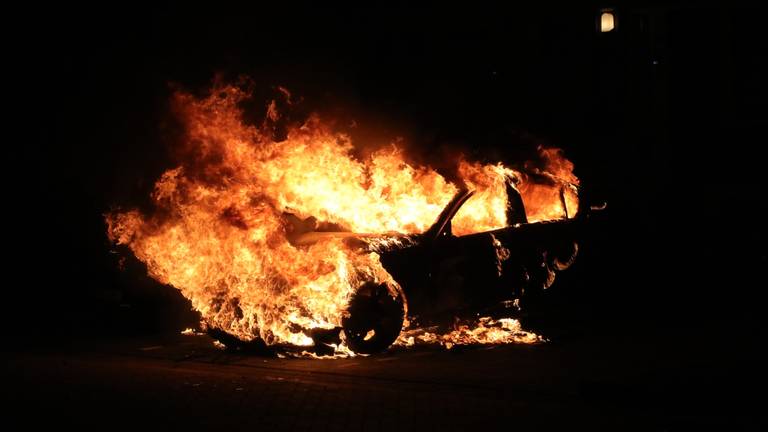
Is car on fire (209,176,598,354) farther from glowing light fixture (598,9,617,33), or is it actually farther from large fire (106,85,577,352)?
glowing light fixture (598,9,617,33)

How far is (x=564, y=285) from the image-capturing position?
11031 mm

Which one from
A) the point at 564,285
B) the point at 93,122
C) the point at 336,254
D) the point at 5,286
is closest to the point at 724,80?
the point at 564,285

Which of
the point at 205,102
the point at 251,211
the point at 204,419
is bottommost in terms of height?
the point at 204,419

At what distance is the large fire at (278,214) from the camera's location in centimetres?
891

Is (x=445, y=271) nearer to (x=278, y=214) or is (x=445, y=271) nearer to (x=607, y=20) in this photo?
(x=278, y=214)

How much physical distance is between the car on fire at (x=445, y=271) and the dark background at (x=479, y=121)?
86 centimetres

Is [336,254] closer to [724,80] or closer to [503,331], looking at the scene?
[503,331]

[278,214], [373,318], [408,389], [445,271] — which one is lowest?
[408,389]

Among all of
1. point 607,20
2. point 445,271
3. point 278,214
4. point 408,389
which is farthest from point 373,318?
point 607,20

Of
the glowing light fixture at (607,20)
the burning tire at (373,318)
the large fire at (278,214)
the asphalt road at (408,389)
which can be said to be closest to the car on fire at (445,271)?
the burning tire at (373,318)

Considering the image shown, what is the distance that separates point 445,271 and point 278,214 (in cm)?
207

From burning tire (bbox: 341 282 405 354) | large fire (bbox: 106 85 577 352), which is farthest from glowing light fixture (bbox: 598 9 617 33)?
burning tire (bbox: 341 282 405 354)

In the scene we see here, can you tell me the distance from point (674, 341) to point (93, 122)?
504 inches

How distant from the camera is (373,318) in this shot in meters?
8.84
